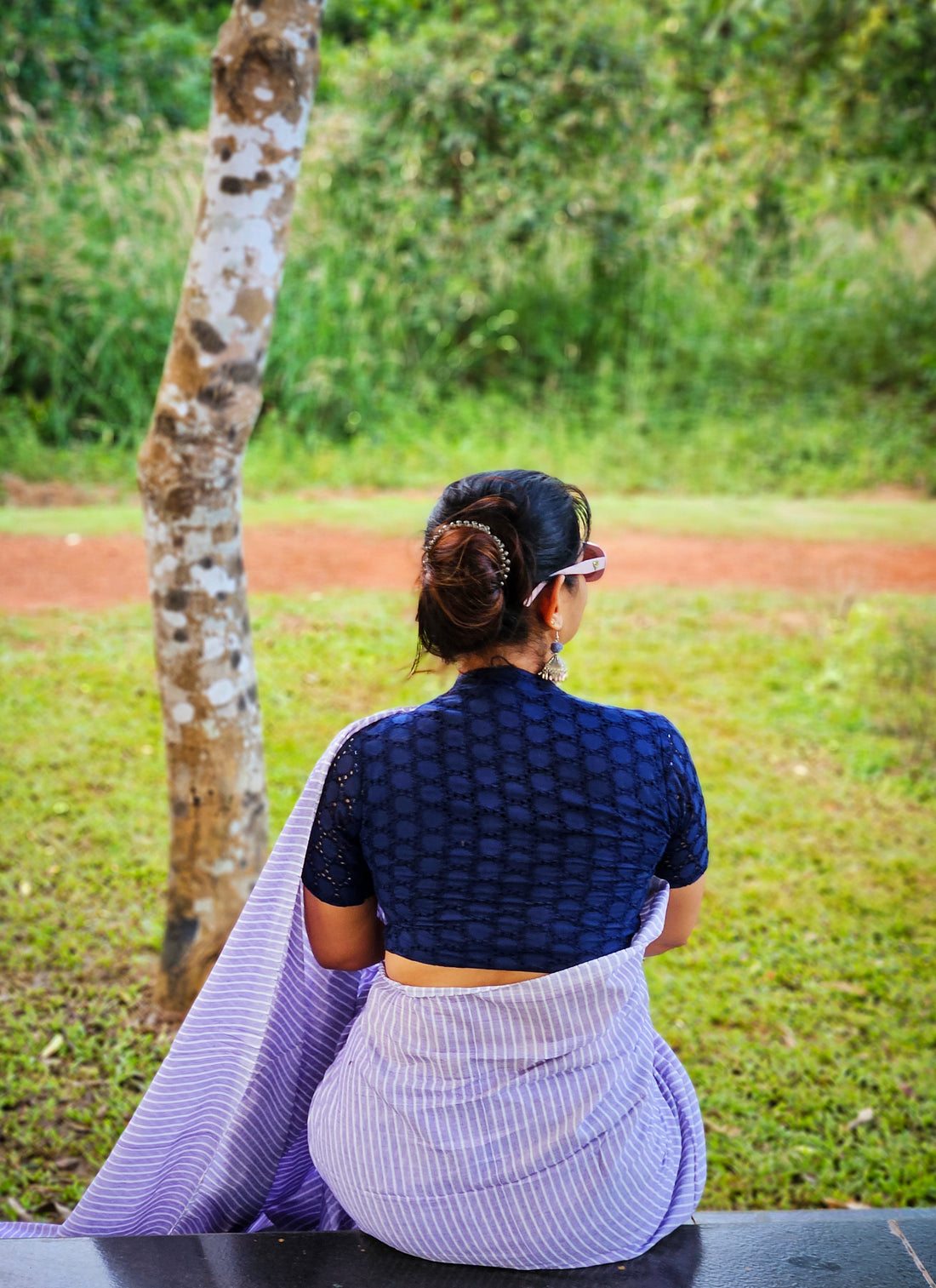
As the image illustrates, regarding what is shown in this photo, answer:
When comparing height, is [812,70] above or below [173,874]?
above

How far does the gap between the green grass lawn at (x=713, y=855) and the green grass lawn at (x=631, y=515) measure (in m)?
0.98

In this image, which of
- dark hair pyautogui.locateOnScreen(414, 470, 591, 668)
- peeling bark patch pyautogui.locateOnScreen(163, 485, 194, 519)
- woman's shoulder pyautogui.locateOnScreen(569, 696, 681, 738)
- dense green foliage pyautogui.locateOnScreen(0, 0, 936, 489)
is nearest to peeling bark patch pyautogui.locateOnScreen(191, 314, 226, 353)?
peeling bark patch pyautogui.locateOnScreen(163, 485, 194, 519)

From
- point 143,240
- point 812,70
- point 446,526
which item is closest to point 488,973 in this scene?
point 446,526

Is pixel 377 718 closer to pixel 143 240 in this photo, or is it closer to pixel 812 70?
pixel 812 70

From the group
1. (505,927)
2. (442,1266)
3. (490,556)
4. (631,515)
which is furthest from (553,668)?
(631,515)

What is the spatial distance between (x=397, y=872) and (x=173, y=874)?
4.97 feet

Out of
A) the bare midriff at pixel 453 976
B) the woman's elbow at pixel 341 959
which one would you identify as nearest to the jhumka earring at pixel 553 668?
the bare midriff at pixel 453 976

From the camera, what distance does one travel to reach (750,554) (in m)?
6.86

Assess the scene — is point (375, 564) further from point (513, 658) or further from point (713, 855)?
point (513, 658)

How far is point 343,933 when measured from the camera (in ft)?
5.75

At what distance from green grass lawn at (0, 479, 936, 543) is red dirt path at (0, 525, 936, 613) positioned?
0.35ft

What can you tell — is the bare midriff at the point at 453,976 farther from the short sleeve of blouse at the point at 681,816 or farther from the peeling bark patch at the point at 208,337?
the peeling bark patch at the point at 208,337

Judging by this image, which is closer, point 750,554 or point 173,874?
point 173,874

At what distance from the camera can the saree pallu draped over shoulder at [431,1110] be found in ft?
5.08
